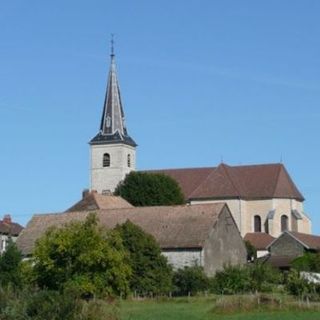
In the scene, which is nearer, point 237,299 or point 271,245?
point 237,299

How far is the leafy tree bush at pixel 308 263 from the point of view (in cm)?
7088

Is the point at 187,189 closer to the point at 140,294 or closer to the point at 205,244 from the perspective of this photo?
the point at 205,244

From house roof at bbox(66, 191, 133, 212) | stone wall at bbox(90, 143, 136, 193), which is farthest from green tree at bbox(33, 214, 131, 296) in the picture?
stone wall at bbox(90, 143, 136, 193)

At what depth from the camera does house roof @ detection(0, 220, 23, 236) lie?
8212cm

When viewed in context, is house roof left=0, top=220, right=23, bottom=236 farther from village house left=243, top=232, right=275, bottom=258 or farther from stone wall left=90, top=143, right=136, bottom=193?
village house left=243, top=232, right=275, bottom=258

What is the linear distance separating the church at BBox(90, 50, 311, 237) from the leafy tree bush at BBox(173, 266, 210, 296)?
1490 inches

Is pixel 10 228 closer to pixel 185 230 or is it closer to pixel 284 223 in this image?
pixel 185 230

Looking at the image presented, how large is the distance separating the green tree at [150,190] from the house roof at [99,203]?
4184mm

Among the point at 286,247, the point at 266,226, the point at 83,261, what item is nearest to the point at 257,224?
the point at 266,226

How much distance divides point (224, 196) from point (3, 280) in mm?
47113

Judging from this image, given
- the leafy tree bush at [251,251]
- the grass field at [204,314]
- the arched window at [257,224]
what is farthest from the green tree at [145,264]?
the arched window at [257,224]

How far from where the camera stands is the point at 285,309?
1575 inches

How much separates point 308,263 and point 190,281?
16.9m

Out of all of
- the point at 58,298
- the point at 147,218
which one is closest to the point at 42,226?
the point at 147,218
